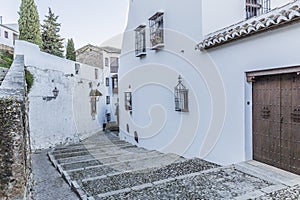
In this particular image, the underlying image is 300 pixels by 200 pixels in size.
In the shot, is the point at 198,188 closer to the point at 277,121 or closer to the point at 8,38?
the point at 277,121

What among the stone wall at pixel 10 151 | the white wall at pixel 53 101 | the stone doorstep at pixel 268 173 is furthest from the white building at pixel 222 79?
the stone wall at pixel 10 151

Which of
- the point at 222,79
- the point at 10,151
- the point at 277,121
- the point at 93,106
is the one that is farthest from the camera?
the point at 93,106

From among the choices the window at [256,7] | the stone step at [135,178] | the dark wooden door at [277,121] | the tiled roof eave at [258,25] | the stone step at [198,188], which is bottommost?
the stone step at [135,178]

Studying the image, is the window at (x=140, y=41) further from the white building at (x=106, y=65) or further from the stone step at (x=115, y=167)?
the white building at (x=106, y=65)

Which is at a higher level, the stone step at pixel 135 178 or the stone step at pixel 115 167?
the stone step at pixel 135 178

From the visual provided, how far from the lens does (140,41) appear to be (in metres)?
11.2

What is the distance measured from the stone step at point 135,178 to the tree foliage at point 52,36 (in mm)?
18098

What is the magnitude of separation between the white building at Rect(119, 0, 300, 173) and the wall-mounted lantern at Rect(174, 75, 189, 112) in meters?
0.03

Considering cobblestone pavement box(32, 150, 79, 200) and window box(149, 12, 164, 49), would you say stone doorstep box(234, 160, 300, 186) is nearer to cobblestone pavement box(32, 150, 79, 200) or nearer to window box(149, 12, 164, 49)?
cobblestone pavement box(32, 150, 79, 200)

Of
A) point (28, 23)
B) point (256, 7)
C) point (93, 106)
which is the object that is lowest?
point (93, 106)

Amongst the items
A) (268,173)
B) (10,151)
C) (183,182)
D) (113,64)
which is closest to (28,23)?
(113,64)

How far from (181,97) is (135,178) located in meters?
3.21

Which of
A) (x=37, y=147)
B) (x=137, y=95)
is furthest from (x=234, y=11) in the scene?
(x=37, y=147)

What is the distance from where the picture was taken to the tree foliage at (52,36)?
70.9ft
